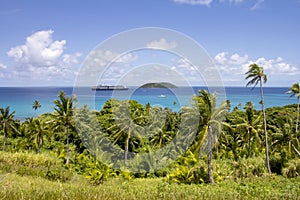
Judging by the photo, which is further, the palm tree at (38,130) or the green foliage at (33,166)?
the palm tree at (38,130)

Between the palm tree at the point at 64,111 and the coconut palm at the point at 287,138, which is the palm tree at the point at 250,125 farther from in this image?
the palm tree at the point at 64,111

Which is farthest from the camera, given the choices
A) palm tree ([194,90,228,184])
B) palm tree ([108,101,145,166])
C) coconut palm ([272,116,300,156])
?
palm tree ([108,101,145,166])

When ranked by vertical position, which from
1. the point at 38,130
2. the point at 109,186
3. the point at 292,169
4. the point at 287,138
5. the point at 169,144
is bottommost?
the point at 292,169

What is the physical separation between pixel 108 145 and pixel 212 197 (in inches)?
1307

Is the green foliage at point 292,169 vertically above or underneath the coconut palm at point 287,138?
underneath

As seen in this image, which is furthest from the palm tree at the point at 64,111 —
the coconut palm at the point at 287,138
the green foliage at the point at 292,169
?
the green foliage at the point at 292,169

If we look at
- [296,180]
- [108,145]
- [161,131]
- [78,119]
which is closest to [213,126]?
[296,180]

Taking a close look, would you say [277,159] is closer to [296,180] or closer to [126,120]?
[296,180]

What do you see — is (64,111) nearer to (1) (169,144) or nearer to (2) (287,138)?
(1) (169,144)

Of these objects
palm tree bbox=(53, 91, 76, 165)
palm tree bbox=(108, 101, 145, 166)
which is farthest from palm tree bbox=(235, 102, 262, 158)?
palm tree bbox=(53, 91, 76, 165)

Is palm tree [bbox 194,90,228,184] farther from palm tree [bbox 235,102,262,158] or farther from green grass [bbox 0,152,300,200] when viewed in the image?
palm tree [bbox 235,102,262,158]

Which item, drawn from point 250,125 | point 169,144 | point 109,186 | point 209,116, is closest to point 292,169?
point 250,125

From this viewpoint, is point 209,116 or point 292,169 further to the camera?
point 292,169

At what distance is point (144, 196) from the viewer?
267 centimetres
